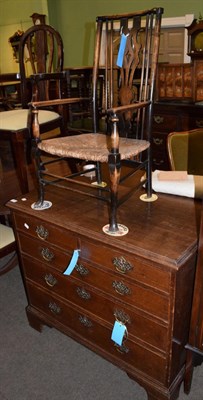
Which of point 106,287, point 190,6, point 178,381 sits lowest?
point 178,381

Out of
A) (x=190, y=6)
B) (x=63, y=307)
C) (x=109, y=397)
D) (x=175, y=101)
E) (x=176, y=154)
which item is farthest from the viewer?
(x=190, y=6)

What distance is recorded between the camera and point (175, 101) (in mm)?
3023

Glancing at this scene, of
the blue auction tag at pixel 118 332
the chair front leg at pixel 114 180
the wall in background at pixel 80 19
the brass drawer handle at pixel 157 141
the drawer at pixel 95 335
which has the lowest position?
the drawer at pixel 95 335

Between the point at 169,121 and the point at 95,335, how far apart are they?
2243 millimetres

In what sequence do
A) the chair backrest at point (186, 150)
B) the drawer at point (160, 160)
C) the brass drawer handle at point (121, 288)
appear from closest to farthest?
the brass drawer handle at point (121, 288), the chair backrest at point (186, 150), the drawer at point (160, 160)

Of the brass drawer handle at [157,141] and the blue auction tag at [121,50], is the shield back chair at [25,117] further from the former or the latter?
the brass drawer handle at [157,141]

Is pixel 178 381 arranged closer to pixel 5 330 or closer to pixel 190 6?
pixel 5 330

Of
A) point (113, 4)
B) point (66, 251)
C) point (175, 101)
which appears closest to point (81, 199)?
point (66, 251)

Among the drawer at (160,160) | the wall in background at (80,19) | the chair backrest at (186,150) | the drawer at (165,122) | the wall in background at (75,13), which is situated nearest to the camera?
the chair backrest at (186,150)

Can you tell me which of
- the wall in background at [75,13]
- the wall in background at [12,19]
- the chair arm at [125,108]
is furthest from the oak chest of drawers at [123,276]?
the wall in background at [12,19]

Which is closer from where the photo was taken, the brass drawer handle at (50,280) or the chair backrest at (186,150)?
the brass drawer handle at (50,280)

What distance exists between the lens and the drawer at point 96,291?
1028 mm

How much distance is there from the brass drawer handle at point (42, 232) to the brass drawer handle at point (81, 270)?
0.18 meters

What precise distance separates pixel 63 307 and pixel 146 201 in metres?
0.57
